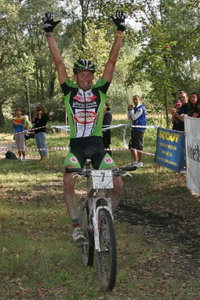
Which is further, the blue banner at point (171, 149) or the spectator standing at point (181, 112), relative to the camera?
the spectator standing at point (181, 112)

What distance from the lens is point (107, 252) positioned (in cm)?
454

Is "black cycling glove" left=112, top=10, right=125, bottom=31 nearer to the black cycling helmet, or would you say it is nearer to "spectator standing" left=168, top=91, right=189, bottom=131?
the black cycling helmet

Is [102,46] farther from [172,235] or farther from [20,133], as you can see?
[172,235]

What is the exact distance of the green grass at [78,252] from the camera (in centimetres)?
456

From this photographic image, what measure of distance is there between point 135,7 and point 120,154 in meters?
5.53

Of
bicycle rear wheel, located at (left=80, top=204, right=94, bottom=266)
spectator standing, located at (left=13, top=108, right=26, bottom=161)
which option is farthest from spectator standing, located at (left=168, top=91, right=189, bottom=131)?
spectator standing, located at (left=13, top=108, right=26, bottom=161)

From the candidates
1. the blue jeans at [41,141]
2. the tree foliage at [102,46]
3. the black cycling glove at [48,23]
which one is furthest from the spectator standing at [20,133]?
the black cycling glove at [48,23]

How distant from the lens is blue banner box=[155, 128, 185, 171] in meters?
9.55

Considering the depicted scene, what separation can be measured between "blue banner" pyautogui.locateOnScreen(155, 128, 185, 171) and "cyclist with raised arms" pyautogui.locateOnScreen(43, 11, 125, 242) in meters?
4.53

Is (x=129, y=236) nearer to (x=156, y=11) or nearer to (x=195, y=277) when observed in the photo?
(x=195, y=277)

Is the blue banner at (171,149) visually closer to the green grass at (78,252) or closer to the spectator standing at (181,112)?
the spectator standing at (181,112)

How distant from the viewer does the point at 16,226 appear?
689 centimetres

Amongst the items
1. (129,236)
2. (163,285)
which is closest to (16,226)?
(129,236)

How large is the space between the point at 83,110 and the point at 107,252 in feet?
5.61
